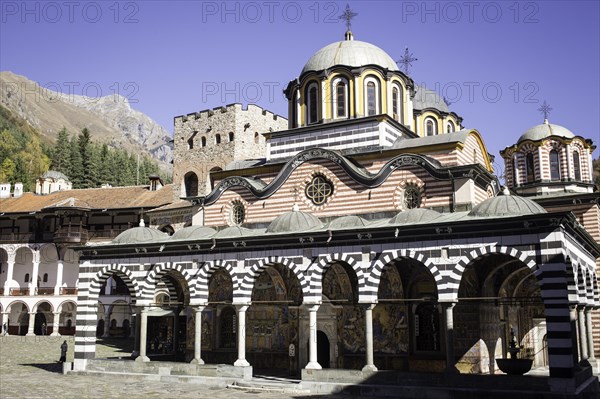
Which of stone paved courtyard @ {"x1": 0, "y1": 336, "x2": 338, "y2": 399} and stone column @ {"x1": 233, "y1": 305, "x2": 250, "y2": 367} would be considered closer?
stone paved courtyard @ {"x1": 0, "y1": 336, "x2": 338, "y2": 399}

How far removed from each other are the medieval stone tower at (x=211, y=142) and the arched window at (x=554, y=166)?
662 inches

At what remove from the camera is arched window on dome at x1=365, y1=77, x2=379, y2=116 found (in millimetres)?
25094

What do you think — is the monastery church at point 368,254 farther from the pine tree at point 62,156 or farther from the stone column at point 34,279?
the pine tree at point 62,156

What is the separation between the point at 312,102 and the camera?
2597 cm

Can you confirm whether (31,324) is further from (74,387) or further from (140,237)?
(74,387)

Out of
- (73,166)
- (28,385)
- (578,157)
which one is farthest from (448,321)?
(73,166)

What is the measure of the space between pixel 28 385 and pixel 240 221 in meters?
9.25

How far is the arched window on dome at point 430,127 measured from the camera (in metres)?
32.3

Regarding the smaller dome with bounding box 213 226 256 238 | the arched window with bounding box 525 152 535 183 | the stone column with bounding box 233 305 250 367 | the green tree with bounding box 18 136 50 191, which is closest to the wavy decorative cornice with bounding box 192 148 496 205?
the smaller dome with bounding box 213 226 256 238

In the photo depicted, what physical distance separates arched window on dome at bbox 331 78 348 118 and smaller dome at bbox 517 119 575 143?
33.1 ft

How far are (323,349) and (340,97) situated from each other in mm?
9779

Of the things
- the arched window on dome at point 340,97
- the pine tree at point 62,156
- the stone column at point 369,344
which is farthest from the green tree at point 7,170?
the stone column at point 369,344

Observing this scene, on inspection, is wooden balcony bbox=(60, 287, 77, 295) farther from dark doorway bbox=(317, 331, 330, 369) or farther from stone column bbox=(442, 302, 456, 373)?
stone column bbox=(442, 302, 456, 373)

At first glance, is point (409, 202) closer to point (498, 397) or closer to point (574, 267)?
point (574, 267)
